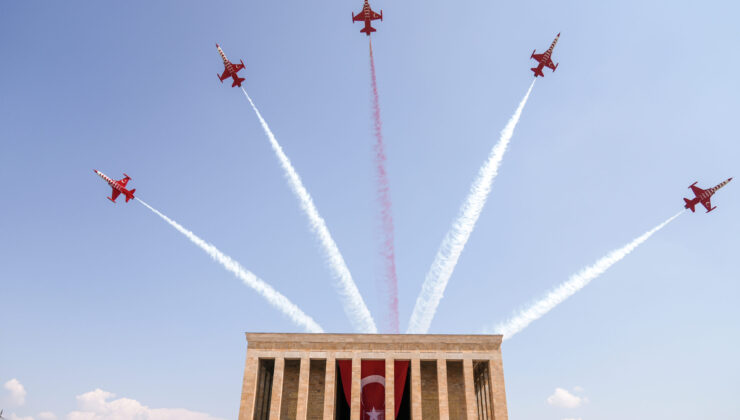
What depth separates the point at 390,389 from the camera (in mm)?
34281

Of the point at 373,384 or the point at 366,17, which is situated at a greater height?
the point at 366,17

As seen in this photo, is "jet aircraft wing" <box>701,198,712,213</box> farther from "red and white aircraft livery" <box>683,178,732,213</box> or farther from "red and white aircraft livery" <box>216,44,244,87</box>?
"red and white aircraft livery" <box>216,44,244,87</box>

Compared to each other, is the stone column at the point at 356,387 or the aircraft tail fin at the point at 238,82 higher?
the aircraft tail fin at the point at 238,82

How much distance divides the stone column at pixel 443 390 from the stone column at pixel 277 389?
39.3 ft

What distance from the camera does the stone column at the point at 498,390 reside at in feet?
111

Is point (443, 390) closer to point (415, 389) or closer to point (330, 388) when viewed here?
point (415, 389)

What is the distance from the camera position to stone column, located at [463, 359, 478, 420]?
3353 centimetres

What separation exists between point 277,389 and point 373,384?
7311 millimetres

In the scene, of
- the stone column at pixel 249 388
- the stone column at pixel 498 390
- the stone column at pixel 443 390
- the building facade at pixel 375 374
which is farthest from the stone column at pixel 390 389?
the stone column at pixel 249 388

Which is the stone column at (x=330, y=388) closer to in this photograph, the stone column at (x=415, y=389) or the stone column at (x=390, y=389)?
the stone column at (x=390, y=389)

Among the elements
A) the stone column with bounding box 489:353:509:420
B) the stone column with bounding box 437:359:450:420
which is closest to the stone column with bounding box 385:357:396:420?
the stone column with bounding box 437:359:450:420

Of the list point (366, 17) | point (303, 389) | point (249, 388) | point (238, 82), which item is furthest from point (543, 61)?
point (249, 388)

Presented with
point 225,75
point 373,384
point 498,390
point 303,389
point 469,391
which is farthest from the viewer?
point 225,75

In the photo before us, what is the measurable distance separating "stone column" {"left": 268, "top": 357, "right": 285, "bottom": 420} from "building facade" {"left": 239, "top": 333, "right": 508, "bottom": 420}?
69mm
